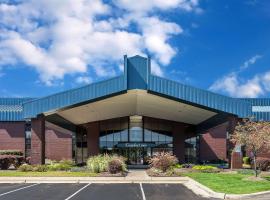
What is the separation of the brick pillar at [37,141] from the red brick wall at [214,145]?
30.3 meters

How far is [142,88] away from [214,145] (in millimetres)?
32431

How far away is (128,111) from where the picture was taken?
1756 inches

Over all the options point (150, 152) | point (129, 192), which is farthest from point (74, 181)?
point (150, 152)

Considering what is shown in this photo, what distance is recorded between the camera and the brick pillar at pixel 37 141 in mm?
34000

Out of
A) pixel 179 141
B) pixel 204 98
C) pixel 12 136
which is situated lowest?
pixel 179 141

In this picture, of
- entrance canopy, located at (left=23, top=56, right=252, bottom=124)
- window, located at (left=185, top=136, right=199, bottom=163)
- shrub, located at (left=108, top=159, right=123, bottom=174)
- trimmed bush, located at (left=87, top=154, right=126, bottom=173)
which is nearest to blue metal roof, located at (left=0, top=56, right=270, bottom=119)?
entrance canopy, located at (left=23, top=56, right=252, bottom=124)

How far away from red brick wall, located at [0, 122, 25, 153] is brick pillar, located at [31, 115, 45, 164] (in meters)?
26.9

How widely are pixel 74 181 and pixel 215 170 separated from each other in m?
10.4

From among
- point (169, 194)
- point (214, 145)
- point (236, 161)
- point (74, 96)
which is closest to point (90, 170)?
point (74, 96)

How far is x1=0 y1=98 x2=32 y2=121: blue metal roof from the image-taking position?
2249 inches

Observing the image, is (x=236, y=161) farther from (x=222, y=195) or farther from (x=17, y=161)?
(x=222, y=195)

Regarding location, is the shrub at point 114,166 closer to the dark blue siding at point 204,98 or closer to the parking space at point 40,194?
the dark blue siding at point 204,98

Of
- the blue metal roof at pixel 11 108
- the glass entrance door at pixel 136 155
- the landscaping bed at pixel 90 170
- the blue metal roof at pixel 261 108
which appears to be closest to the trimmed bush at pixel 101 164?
the landscaping bed at pixel 90 170

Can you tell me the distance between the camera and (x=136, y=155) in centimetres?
4834
